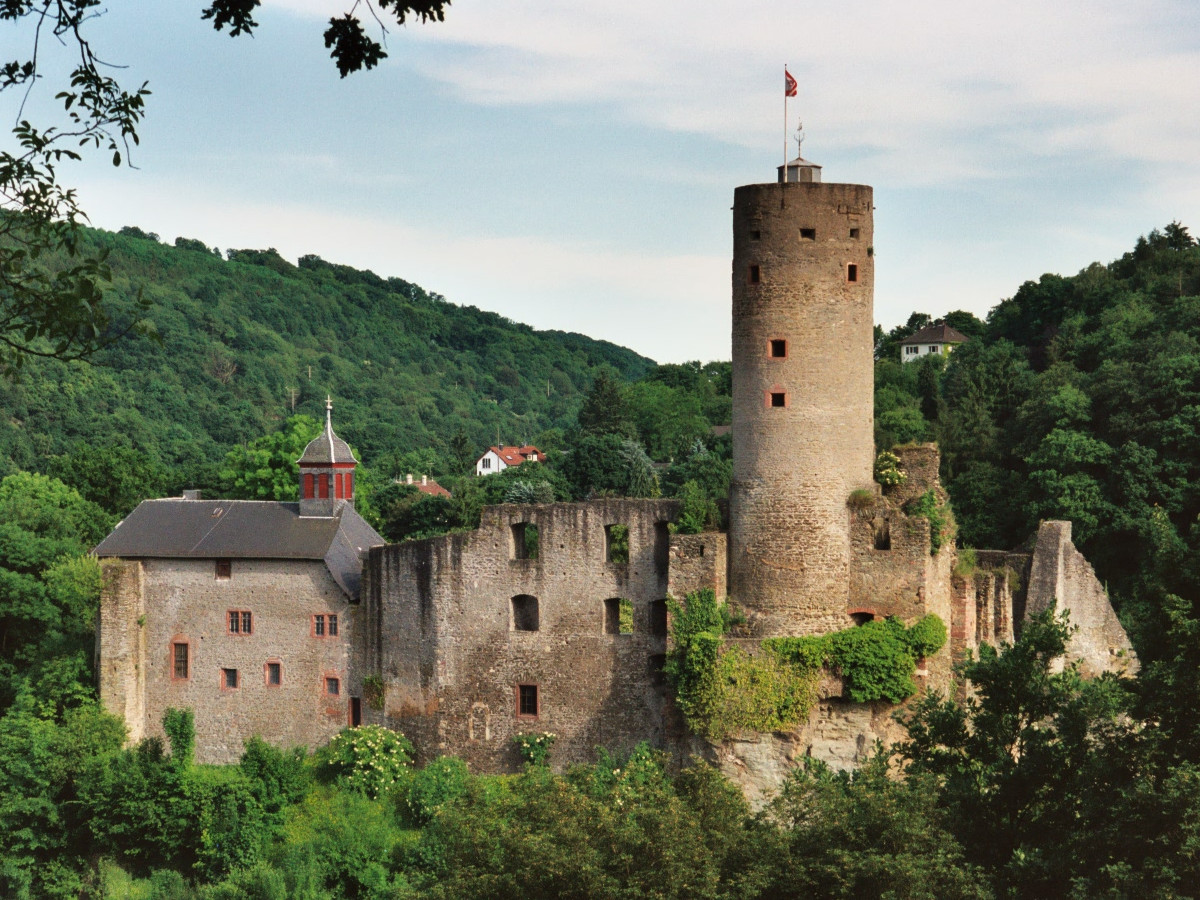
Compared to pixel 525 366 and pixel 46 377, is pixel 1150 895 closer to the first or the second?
pixel 46 377

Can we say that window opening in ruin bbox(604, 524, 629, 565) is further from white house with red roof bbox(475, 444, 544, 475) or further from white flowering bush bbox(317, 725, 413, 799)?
white house with red roof bbox(475, 444, 544, 475)

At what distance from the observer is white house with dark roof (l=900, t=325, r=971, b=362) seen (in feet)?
328

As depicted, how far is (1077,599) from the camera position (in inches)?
1617

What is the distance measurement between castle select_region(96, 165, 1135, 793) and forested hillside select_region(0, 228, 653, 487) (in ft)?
109

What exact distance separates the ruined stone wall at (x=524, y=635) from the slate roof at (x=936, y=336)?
65.6m

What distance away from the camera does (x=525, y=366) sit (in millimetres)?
161125

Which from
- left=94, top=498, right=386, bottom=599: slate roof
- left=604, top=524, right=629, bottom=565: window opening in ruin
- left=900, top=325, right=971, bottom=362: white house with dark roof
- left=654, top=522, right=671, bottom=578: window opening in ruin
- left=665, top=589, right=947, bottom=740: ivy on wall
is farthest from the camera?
left=900, top=325, right=971, bottom=362: white house with dark roof

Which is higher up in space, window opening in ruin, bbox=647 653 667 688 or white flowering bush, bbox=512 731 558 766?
window opening in ruin, bbox=647 653 667 688

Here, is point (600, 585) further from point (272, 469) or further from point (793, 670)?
point (272, 469)

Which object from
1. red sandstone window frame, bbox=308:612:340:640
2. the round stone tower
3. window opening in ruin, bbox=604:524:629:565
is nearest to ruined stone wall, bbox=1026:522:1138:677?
the round stone tower

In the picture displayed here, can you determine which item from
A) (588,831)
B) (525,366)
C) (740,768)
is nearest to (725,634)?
(740,768)

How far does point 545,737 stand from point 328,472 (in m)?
10.4

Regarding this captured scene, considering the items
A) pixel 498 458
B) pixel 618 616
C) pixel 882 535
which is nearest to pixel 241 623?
pixel 618 616

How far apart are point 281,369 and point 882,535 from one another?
3956 inches
